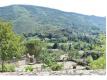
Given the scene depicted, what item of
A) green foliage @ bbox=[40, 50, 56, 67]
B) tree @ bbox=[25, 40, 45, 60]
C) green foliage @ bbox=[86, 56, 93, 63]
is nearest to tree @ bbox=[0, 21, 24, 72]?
tree @ bbox=[25, 40, 45, 60]

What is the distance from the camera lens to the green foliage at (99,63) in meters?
2.73

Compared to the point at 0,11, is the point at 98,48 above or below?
below

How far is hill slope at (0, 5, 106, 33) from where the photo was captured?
9.13ft

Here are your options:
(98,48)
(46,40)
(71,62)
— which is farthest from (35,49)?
(98,48)

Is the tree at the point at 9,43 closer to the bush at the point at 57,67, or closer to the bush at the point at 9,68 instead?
the bush at the point at 9,68

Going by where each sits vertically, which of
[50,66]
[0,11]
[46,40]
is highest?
[0,11]

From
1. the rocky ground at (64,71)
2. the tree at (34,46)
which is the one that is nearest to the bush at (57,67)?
the rocky ground at (64,71)

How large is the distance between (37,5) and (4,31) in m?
0.30

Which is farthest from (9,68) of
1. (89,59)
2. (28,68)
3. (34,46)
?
(89,59)

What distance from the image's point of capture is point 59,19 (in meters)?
2.81

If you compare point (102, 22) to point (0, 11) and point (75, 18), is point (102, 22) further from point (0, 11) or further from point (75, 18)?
point (0, 11)

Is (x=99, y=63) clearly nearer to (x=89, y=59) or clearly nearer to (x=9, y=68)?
(x=89, y=59)

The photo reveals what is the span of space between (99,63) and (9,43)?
65 centimetres

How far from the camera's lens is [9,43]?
278 cm
